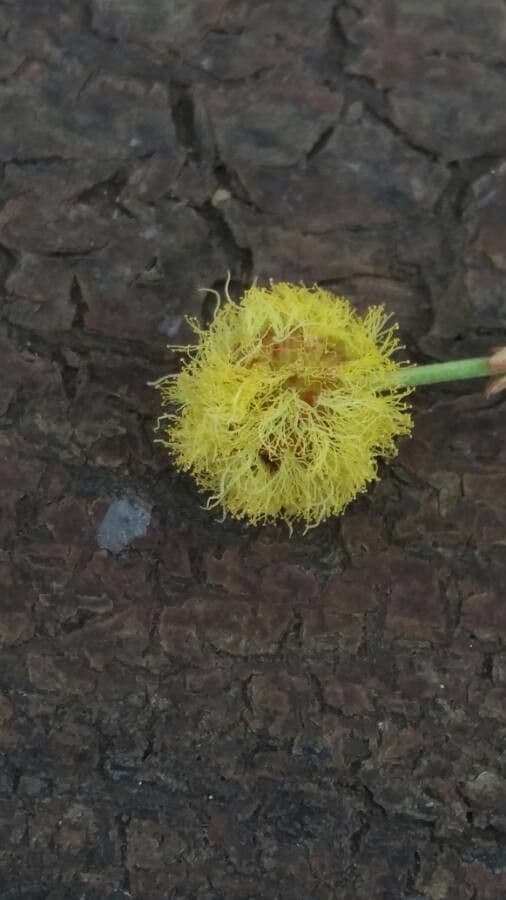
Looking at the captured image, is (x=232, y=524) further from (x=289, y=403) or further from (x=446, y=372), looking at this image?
(x=446, y=372)

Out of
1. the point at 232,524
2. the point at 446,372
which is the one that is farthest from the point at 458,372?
the point at 232,524

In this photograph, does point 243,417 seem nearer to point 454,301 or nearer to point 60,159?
point 454,301

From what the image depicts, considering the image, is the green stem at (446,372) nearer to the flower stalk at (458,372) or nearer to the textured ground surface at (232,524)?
the flower stalk at (458,372)

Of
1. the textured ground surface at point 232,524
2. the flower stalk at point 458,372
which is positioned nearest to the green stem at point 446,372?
the flower stalk at point 458,372

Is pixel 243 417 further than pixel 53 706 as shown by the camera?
No

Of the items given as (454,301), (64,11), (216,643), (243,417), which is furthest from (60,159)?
(216,643)
